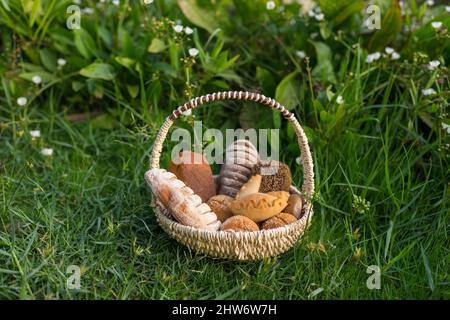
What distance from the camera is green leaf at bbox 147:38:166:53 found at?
2539 millimetres

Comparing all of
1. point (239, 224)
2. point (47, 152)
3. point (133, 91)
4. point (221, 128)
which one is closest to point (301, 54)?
point (221, 128)

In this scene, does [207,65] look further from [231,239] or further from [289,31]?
[231,239]

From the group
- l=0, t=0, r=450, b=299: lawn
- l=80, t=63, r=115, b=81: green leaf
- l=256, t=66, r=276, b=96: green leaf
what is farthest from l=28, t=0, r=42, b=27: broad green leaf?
l=256, t=66, r=276, b=96: green leaf

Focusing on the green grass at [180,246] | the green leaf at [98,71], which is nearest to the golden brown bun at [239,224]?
the green grass at [180,246]

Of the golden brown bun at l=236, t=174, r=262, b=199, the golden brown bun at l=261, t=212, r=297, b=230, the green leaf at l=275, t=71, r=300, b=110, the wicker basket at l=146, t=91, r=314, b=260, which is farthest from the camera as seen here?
the green leaf at l=275, t=71, r=300, b=110

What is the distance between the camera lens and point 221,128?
2.63m

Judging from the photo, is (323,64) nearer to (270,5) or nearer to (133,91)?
(270,5)

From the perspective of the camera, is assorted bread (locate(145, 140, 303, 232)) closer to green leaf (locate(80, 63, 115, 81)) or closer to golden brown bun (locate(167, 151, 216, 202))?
golden brown bun (locate(167, 151, 216, 202))

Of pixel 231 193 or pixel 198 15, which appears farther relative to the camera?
pixel 198 15

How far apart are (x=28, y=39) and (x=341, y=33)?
4.81 feet

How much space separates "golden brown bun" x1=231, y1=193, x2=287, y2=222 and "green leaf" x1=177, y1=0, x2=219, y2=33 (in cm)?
107

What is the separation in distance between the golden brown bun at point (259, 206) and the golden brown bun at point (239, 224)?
3cm

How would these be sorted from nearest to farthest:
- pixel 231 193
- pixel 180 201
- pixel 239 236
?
1. pixel 239 236
2. pixel 180 201
3. pixel 231 193

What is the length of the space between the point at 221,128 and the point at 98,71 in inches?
23.1
